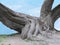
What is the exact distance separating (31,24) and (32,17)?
69 cm

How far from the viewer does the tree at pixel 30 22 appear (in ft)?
32.7

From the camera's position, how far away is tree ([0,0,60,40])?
998 cm

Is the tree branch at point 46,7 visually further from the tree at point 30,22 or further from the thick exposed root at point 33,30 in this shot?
the thick exposed root at point 33,30

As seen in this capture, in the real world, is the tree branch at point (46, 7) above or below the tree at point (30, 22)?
above

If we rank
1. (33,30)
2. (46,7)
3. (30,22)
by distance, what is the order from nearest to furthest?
(33,30) < (30,22) < (46,7)

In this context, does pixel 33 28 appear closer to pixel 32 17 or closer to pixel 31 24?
pixel 31 24

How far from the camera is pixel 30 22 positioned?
34.3 feet

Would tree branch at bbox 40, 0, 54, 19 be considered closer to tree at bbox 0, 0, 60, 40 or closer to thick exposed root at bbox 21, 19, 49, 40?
tree at bbox 0, 0, 60, 40

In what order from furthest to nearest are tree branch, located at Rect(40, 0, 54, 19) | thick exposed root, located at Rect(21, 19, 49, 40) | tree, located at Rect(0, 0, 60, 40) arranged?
tree branch, located at Rect(40, 0, 54, 19) < tree, located at Rect(0, 0, 60, 40) < thick exposed root, located at Rect(21, 19, 49, 40)

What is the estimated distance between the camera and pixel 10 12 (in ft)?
34.9

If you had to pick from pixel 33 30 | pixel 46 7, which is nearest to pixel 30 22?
pixel 33 30

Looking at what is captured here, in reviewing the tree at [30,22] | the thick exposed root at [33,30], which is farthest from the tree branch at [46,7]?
the thick exposed root at [33,30]

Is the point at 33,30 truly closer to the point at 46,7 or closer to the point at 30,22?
the point at 30,22

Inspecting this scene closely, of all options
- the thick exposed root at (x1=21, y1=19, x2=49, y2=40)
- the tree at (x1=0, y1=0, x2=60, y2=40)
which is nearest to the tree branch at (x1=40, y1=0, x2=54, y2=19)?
the tree at (x1=0, y1=0, x2=60, y2=40)
